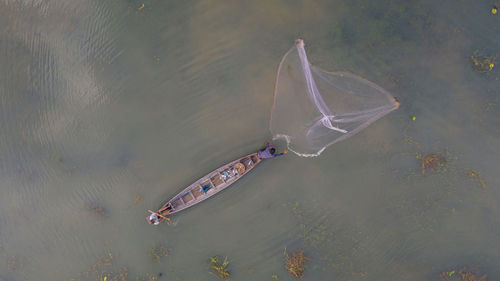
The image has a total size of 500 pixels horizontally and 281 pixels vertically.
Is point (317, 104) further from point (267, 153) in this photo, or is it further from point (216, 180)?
point (216, 180)

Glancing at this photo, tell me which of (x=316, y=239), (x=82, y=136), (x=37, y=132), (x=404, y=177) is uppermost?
(x=37, y=132)

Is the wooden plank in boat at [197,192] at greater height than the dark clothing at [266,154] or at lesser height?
lesser

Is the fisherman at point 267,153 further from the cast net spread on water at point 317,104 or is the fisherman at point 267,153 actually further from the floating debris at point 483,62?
the floating debris at point 483,62

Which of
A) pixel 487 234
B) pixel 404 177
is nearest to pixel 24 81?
pixel 404 177

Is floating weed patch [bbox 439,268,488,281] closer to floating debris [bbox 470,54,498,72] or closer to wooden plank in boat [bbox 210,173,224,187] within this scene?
floating debris [bbox 470,54,498,72]

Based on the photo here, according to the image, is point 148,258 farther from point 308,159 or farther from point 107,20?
point 107,20

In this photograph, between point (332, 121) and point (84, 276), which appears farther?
point (84, 276)

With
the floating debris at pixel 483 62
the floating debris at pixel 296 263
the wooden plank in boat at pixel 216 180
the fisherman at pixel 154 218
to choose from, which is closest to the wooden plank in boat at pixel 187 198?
the wooden plank in boat at pixel 216 180
